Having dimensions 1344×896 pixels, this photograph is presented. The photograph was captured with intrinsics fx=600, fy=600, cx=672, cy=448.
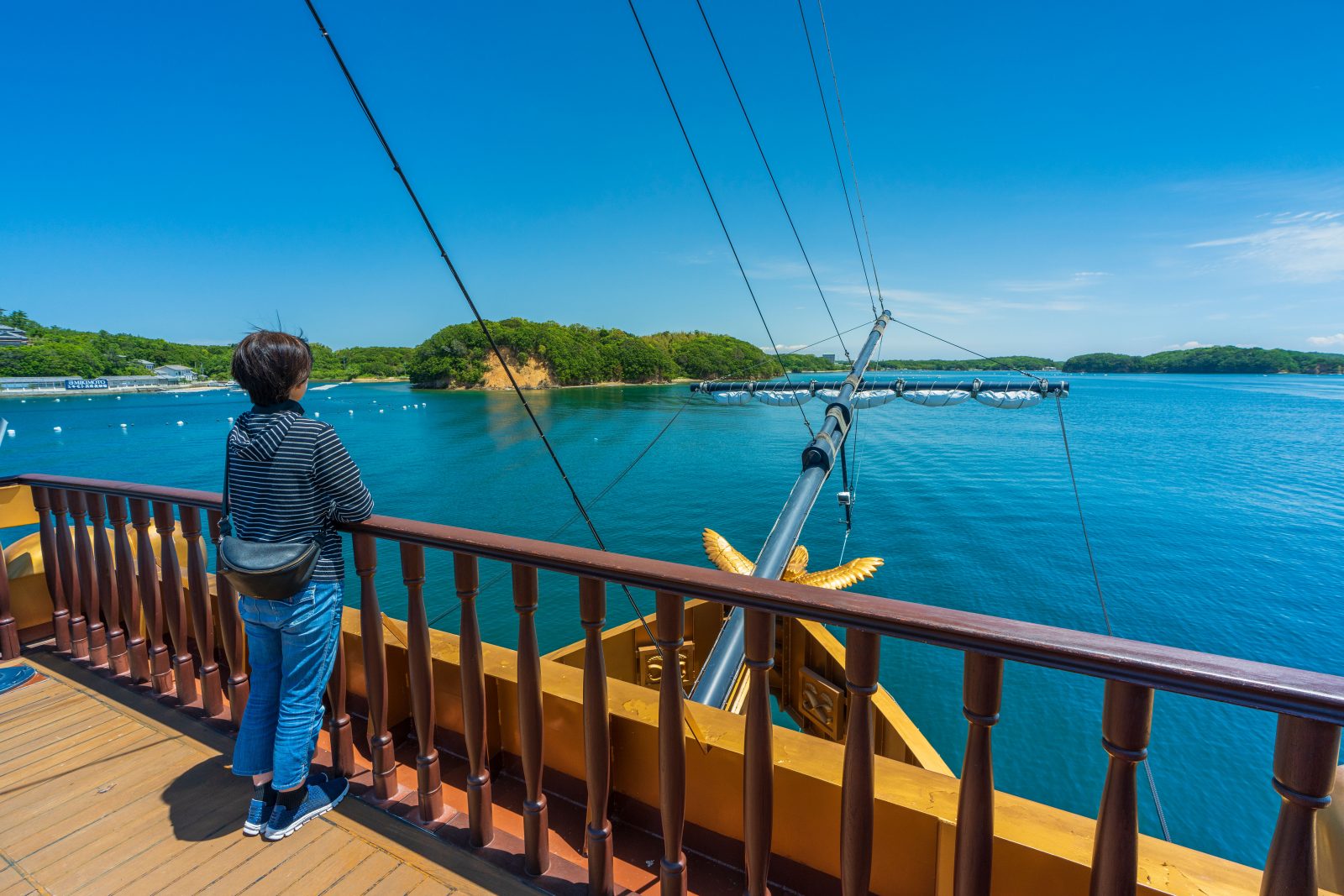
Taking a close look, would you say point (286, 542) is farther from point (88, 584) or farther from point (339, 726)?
point (88, 584)

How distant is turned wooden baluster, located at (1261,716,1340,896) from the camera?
0.81 meters

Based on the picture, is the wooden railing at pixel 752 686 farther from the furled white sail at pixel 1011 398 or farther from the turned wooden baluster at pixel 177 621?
the furled white sail at pixel 1011 398

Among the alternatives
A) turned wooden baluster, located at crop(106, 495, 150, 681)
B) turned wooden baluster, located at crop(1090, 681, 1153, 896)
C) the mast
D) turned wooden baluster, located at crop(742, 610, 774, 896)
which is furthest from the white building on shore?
turned wooden baluster, located at crop(1090, 681, 1153, 896)

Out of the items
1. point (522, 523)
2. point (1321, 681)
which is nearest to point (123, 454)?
point (522, 523)

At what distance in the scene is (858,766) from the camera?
1.23 metres

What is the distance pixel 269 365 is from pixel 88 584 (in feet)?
6.98

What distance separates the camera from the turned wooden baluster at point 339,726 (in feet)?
6.80

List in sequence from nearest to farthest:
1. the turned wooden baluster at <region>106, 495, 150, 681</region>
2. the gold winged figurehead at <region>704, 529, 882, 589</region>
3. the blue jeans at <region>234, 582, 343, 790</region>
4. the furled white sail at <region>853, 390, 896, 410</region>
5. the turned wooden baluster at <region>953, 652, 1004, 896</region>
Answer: the turned wooden baluster at <region>953, 652, 1004, 896</region> < the blue jeans at <region>234, 582, 343, 790</region> < the turned wooden baluster at <region>106, 495, 150, 681</region> < the gold winged figurehead at <region>704, 529, 882, 589</region> < the furled white sail at <region>853, 390, 896, 410</region>

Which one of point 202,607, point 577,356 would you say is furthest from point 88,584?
point 577,356

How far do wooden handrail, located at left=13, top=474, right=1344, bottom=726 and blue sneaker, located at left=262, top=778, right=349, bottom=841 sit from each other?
1.04 meters

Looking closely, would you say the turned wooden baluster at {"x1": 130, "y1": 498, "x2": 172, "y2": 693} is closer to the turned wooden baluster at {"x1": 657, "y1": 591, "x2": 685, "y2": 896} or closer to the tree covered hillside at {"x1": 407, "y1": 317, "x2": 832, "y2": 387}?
the turned wooden baluster at {"x1": 657, "y1": 591, "x2": 685, "y2": 896}

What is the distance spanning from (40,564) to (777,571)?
587 centimetres

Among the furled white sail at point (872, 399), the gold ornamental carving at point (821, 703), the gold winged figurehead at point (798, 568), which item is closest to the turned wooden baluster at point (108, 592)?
the gold ornamental carving at point (821, 703)

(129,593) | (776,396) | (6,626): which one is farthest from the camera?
(776,396)
